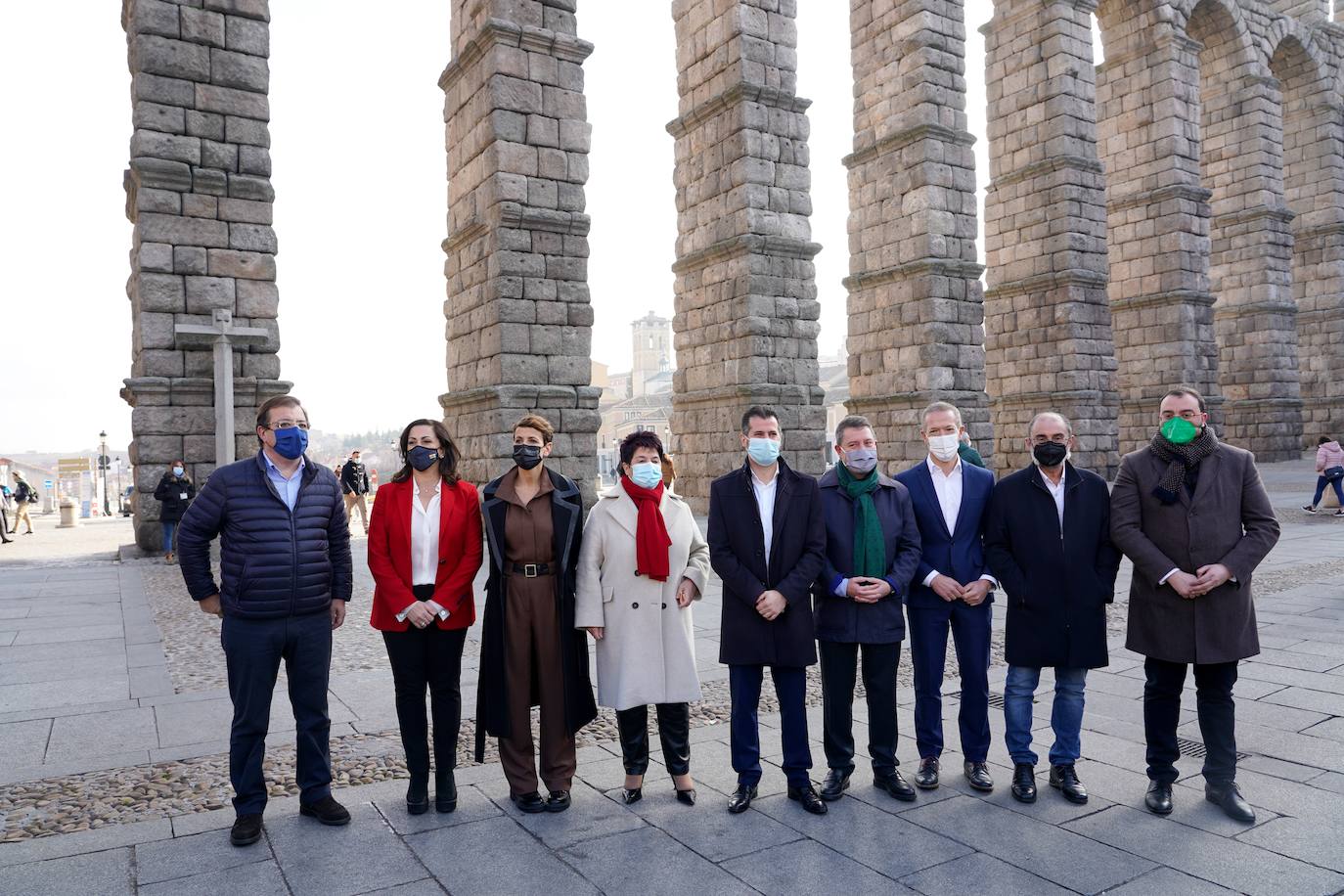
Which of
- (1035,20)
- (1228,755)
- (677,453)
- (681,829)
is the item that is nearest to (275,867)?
(681,829)

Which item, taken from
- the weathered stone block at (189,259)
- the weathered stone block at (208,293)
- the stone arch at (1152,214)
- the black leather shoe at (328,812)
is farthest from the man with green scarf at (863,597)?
the stone arch at (1152,214)

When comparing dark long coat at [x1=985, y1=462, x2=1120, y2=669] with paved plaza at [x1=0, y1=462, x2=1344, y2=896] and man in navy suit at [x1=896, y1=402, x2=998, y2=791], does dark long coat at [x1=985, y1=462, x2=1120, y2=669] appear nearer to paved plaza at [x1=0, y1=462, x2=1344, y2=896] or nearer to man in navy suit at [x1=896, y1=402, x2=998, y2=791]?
man in navy suit at [x1=896, y1=402, x2=998, y2=791]

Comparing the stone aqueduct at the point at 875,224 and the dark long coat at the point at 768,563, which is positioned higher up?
the stone aqueduct at the point at 875,224

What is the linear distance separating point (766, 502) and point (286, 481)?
198 cm

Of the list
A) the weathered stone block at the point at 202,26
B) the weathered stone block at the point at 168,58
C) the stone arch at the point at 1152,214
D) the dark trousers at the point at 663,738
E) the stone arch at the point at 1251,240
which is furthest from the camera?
the stone arch at the point at 1251,240

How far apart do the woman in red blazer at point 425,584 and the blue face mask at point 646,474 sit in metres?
0.69

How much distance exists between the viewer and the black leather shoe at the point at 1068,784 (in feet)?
12.2

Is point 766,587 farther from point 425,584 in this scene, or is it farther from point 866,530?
point 425,584

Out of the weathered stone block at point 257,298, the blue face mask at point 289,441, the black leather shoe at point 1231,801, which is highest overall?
the weathered stone block at point 257,298

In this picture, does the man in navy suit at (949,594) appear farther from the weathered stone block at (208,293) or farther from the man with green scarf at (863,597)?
the weathered stone block at (208,293)

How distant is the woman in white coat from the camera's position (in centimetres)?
387

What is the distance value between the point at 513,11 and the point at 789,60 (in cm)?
516

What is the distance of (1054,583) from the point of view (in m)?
3.92

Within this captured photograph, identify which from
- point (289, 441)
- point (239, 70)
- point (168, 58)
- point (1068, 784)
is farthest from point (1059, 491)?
point (168, 58)
